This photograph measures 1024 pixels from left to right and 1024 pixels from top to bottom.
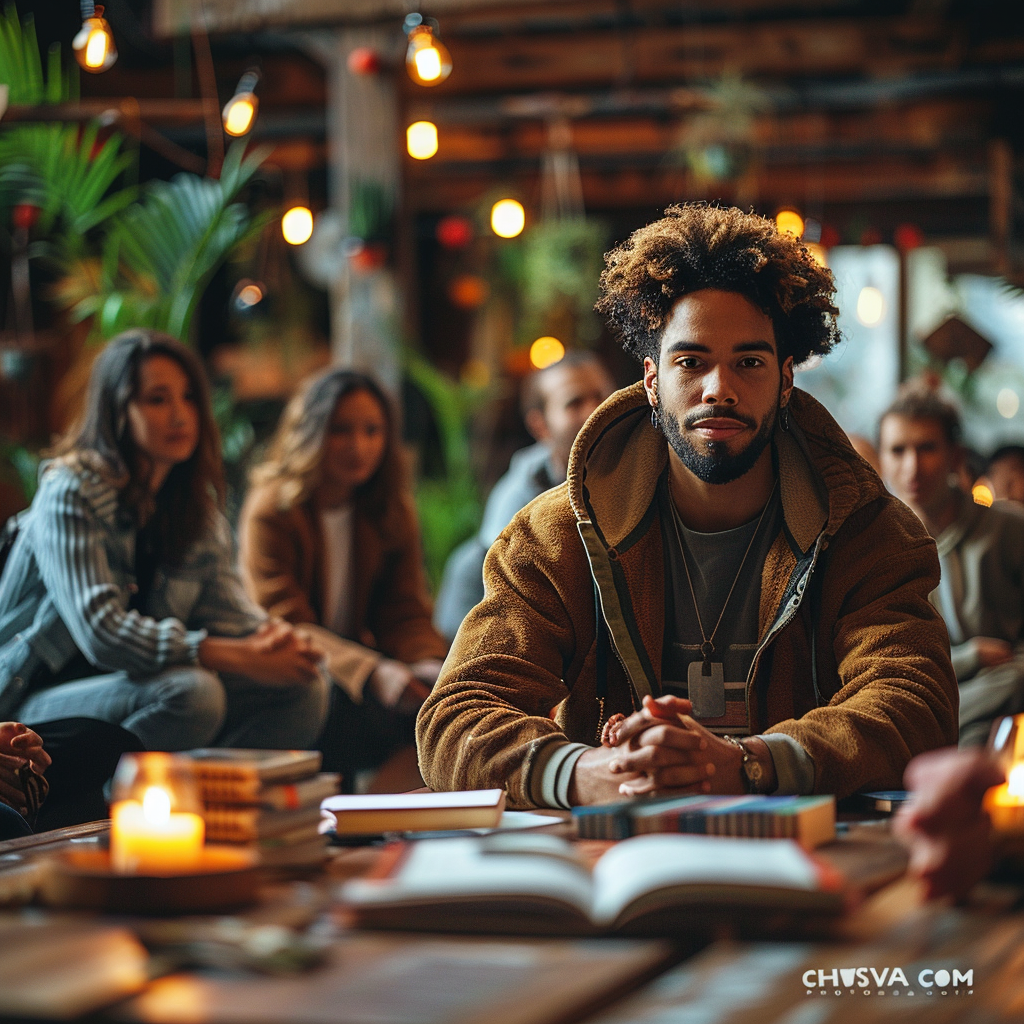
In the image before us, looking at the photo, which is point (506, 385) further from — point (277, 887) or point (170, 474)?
point (277, 887)

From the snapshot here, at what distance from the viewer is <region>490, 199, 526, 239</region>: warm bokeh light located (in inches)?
261

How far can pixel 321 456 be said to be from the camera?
156 inches

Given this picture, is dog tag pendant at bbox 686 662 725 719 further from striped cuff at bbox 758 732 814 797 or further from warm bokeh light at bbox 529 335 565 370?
warm bokeh light at bbox 529 335 565 370

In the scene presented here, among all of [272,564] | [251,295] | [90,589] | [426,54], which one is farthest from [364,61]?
[90,589]

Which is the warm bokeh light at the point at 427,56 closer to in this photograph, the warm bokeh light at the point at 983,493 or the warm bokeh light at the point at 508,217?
the warm bokeh light at the point at 508,217

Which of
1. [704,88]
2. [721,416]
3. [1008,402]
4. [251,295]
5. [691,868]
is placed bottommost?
[691,868]

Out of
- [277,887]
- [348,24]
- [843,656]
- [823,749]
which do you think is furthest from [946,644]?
[348,24]

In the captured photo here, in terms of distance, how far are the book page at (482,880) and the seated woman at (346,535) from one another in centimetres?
256

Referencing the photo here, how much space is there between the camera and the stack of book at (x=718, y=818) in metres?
1.37

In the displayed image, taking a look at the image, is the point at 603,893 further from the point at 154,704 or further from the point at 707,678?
the point at 154,704

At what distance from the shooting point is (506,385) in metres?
8.67

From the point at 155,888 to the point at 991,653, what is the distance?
2929 millimetres

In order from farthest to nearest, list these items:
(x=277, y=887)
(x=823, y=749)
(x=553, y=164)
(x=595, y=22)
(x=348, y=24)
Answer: (x=553, y=164) < (x=595, y=22) < (x=348, y=24) < (x=823, y=749) < (x=277, y=887)

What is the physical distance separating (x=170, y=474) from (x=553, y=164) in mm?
5707
